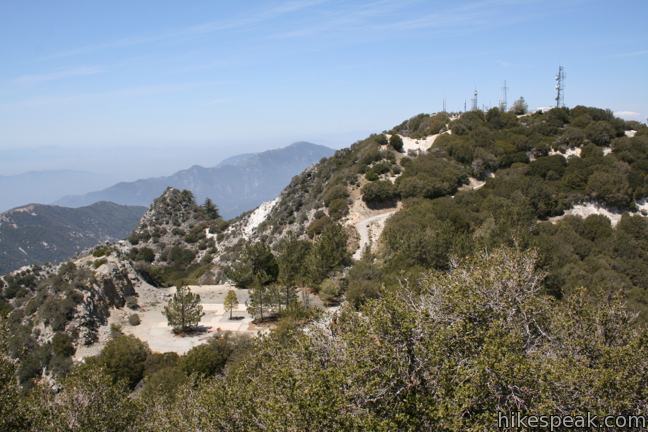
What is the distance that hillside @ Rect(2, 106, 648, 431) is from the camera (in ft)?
36.3

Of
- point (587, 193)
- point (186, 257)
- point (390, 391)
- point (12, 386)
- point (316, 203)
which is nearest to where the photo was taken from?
point (390, 391)

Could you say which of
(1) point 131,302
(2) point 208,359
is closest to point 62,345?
(1) point 131,302

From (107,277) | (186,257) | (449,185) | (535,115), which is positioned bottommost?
(186,257)

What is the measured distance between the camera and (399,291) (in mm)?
16719

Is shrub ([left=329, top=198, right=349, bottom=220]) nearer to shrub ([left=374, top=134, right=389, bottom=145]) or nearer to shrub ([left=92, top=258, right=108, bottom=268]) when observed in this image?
shrub ([left=374, top=134, right=389, bottom=145])

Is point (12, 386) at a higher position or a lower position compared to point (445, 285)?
lower

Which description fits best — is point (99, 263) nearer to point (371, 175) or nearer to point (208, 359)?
point (208, 359)

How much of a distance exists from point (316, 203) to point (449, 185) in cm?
1599

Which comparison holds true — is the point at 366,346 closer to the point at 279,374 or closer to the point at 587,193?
the point at 279,374

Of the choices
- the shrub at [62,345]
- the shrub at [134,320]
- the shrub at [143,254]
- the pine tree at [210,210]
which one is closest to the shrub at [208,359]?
the shrub at [62,345]

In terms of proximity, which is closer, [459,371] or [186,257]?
[459,371]

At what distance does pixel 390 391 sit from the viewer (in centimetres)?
1133

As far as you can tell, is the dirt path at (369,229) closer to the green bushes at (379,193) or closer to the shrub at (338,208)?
the green bushes at (379,193)

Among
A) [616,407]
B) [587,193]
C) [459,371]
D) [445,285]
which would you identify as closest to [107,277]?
[445,285]
